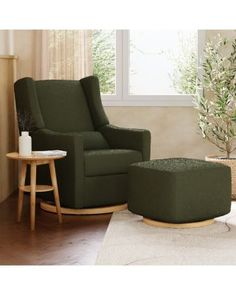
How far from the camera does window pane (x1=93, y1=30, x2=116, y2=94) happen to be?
5773 mm

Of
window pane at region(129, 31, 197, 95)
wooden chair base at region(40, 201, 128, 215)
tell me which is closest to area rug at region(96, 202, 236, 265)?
wooden chair base at region(40, 201, 128, 215)

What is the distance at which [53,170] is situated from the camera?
4047 millimetres

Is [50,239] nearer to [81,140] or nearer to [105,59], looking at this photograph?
[81,140]

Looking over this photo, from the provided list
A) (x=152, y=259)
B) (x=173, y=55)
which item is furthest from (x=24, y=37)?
(x=152, y=259)

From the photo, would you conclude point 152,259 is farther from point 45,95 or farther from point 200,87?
point 200,87

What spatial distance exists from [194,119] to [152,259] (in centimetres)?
295

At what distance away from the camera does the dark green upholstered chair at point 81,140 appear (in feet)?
13.8

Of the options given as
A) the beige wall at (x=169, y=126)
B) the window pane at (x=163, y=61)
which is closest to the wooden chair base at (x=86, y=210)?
the beige wall at (x=169, y=126)

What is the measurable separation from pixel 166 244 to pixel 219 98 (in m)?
2.06

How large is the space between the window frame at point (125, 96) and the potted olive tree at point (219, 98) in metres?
0.21

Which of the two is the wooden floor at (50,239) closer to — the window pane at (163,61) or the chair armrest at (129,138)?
the chair armrest at (129,138)

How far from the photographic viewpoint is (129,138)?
467 cm

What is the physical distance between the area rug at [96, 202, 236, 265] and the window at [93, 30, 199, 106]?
6.46 feet

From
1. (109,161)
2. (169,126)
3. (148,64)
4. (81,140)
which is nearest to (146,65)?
(148,64)
